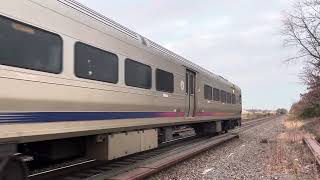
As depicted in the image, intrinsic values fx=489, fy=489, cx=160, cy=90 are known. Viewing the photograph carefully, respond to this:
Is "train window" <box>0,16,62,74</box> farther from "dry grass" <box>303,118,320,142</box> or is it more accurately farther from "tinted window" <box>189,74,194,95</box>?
"dry grass" <box>303,118,320,142</box>

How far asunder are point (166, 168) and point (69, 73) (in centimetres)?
444

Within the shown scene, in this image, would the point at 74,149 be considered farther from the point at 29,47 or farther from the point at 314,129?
the point at 314,129

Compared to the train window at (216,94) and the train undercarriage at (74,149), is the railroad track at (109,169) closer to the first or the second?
the train undercarriage at (74,149)

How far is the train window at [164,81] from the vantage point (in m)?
13.7

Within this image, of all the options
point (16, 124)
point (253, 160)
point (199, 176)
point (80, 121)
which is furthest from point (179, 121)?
point (16, 124)

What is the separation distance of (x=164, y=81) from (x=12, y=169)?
25.2ft

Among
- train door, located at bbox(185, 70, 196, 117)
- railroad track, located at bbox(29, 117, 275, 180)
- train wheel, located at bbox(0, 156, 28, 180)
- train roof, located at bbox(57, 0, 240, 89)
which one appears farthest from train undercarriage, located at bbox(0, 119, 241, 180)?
train door, located at bbox(185, 70, 196, 117)

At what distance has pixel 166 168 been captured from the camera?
12.0m

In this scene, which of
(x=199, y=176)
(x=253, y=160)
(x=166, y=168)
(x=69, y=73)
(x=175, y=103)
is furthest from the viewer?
(x=175, y=103)

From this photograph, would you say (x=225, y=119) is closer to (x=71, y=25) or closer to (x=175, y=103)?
(x=175, y=103)

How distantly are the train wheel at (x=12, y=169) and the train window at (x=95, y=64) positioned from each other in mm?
2249

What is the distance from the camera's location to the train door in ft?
55.8

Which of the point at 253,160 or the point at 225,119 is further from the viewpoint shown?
the point at 225,119

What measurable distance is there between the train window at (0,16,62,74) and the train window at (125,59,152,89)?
321 cm
